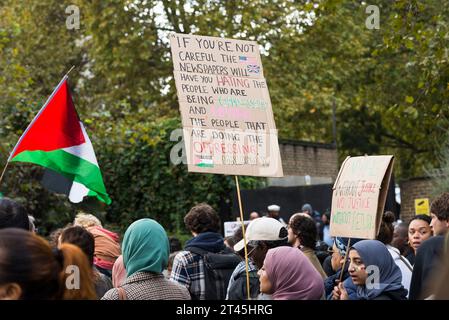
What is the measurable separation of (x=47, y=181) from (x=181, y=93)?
3.40 meters

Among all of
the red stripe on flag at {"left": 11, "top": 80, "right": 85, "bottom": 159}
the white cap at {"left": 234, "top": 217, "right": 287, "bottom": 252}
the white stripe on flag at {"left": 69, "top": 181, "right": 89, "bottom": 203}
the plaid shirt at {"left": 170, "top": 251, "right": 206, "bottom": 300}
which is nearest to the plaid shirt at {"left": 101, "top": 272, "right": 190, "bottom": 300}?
the white cap at {"left": 234, "top": 217, "right": 287, "bottom": 252}

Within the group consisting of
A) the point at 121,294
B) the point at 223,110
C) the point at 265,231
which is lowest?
the point at 121,294

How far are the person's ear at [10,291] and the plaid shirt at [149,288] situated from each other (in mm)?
1623

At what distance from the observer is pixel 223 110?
24.4ft

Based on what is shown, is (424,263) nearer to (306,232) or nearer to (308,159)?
(306,232)

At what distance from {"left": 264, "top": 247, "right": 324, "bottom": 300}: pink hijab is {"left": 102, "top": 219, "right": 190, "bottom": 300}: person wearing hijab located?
1.75 feet

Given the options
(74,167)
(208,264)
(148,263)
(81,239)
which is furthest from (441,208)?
(74,167)

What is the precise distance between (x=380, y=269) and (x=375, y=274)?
43 mm

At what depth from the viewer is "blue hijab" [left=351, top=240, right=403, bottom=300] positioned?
5.83 meters

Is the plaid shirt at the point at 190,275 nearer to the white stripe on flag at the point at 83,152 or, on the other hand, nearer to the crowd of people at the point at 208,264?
the crowd of people at the point at 208,264

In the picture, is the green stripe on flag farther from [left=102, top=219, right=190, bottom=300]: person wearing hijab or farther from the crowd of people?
[left=102, top=219, right=190, bottom=300]: person wearing hijab

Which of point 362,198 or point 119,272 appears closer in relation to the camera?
point 119,272

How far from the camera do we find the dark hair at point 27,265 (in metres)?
3.51
